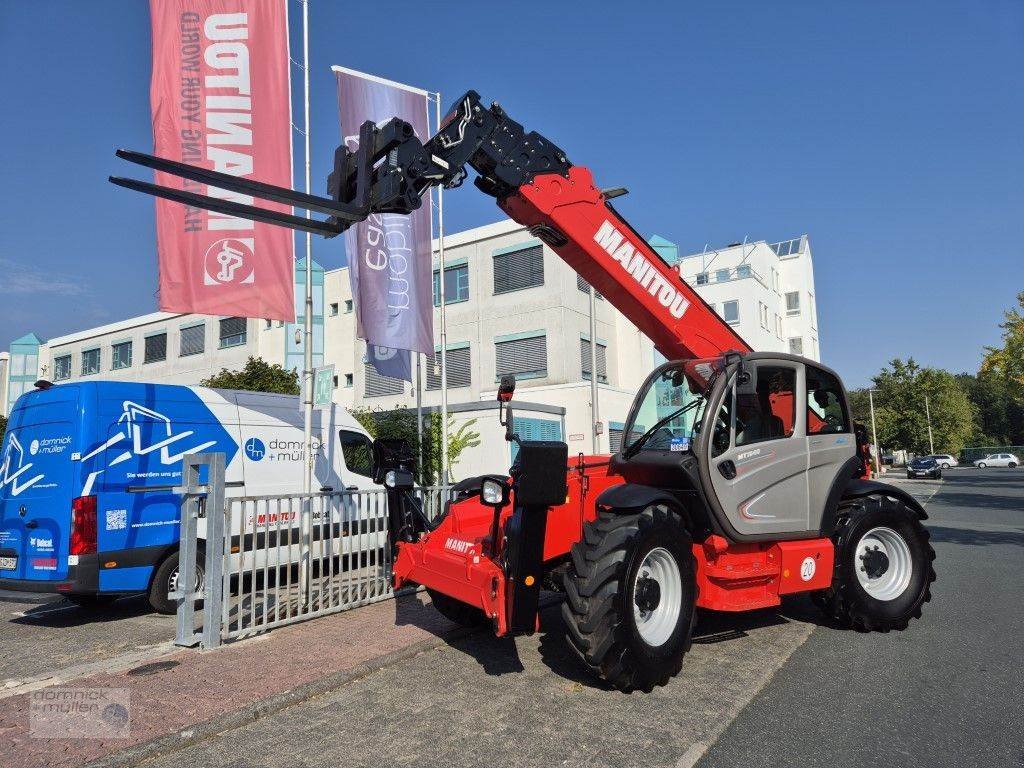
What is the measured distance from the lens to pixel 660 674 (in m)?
4.84

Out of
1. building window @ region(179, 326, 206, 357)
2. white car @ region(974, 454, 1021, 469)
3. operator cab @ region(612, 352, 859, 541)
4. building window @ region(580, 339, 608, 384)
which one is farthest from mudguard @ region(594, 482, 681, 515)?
white car @ region(974, 454, 1021, 469)

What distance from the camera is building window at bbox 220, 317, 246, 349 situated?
38156 millimetres

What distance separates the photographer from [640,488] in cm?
532

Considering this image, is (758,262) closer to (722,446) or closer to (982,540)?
(982,540)

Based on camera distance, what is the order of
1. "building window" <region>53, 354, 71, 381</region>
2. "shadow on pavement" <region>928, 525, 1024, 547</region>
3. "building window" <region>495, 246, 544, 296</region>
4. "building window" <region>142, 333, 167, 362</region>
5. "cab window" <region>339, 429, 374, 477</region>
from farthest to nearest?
"building window" <region>53, 354, 71, 381</region> → "building window" <region>142, 333, 167, 362</region> → "building window" <region>495, 246, 544, 296</region> → "shadow on pavement" <region>928, 525, 1024, 547</region> → "cab window" <region>339, 429, 374, 477</region>

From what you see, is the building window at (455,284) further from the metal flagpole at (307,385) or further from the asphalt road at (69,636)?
the asphalt road at (69,636)

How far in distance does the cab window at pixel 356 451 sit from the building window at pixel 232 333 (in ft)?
96.6

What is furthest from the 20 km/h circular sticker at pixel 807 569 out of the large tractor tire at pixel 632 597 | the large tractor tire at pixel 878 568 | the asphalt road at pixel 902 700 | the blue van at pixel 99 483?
the blue van at pixel 99 483

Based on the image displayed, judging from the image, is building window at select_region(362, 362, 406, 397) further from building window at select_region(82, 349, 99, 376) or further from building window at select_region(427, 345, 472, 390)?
building window at select_region(82, 349, 99, 376)

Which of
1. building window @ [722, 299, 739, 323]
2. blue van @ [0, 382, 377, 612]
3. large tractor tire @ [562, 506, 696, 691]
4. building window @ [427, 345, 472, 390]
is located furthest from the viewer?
building window @ [722, 299, 739, 323]

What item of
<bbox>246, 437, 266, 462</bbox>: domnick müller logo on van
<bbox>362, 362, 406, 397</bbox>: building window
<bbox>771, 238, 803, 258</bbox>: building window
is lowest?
<bbox>246, 437, 266, 462</bbox>: domnick müller logo on van

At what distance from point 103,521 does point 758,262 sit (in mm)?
44389
